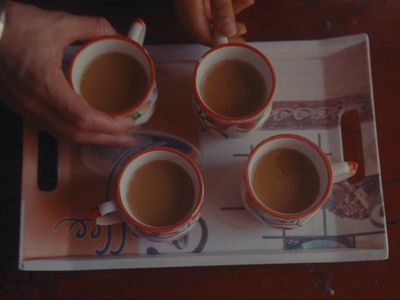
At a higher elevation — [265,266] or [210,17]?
[210,17]

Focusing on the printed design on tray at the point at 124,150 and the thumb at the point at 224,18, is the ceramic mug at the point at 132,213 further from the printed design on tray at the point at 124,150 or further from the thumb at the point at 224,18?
the thumb at the point at 224,18

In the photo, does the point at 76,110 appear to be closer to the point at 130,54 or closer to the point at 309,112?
the point at 130,54

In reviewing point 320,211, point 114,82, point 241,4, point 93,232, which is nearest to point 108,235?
point 93,232

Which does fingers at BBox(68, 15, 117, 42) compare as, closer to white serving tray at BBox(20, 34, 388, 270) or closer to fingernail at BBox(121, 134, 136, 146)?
white serving tray at BBox(20, 34, 388, 270)

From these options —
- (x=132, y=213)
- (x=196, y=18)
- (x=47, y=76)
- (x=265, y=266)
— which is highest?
(x=196, y=18)

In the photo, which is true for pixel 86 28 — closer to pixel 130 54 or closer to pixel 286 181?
pixel 130 54

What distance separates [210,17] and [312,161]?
0.31 meters

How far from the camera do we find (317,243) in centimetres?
82

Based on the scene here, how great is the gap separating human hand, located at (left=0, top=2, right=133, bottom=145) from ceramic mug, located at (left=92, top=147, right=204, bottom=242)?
7 cm

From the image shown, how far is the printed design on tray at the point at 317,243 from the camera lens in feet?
2.70

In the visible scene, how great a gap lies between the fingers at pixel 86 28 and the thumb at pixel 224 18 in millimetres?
184

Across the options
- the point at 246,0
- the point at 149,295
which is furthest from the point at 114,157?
the point at 246,0

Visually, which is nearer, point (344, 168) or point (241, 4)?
point (344, 168)

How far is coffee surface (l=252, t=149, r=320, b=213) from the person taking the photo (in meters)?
0.78
